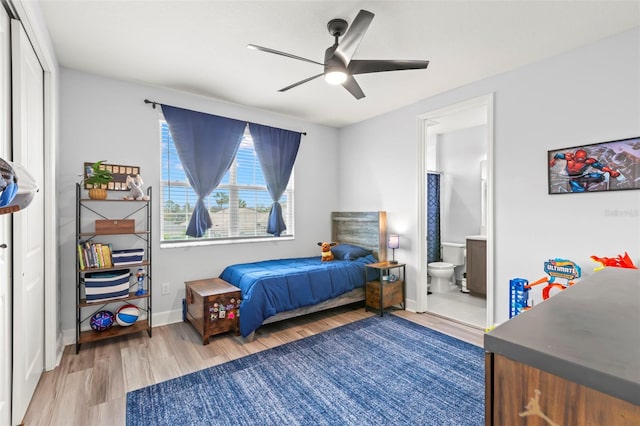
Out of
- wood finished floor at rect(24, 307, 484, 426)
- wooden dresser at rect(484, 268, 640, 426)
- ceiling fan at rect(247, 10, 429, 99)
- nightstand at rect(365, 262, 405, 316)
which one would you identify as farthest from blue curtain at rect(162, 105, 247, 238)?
wooden dresser at rect(484, 268, 640, 426)

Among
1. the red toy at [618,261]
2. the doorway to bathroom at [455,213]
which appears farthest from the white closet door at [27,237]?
the red toy at [618,261]

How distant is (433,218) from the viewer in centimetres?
529

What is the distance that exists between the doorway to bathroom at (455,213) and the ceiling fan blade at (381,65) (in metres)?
1.52

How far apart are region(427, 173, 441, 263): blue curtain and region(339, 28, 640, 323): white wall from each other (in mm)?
1847

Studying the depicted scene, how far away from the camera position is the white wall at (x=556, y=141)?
242 cm

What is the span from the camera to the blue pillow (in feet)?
13.6

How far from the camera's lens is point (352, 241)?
15.2 ft

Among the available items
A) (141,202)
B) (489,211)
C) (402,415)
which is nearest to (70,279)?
(141,202)

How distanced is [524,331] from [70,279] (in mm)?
3643

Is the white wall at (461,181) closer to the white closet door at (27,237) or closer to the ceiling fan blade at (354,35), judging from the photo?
the ceiling fan blade at (354,35)

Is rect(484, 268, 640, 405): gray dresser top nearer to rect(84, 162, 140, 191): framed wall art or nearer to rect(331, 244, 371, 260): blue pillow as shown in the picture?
rect(331, 244, 371, 260): blue pillow

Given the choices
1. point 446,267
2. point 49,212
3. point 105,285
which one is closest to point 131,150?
point 49,212

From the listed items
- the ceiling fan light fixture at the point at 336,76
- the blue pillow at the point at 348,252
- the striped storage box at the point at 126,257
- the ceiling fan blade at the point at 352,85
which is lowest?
the blue pillow at the point at 348,252

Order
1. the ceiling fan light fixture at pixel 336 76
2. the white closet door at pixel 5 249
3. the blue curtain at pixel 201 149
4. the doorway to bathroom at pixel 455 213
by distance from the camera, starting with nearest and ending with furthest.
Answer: the white closet door at pixel 5 249 < the ceiling fan light fixture at pixel 336 76 < the blue curtain at pixel 201 149 < the doorway to bathroom at pixel 455 213
